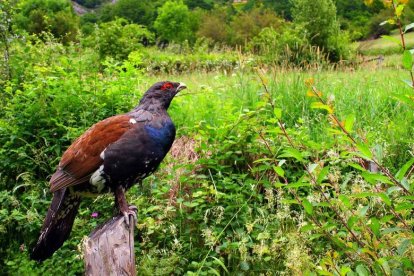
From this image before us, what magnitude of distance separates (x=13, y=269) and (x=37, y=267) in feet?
0.79

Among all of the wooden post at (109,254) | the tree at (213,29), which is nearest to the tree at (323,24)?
the wooden post at (109,254)

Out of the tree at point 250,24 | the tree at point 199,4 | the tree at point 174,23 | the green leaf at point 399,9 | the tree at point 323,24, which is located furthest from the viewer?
the tree at point 199,4

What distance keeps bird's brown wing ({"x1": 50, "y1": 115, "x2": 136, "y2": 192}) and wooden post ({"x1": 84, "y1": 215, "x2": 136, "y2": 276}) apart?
19.4 inches

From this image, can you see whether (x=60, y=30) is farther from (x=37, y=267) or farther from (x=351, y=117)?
(x=351, y=117)

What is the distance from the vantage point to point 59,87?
16.7 feet

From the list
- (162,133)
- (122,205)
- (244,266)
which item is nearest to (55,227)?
(122,205)

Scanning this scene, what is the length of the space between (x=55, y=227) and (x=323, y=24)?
1645cm

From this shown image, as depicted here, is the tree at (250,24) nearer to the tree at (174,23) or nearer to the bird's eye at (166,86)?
the tree at (174,23)

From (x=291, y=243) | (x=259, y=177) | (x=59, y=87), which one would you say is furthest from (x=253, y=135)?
(x=59, y=87)

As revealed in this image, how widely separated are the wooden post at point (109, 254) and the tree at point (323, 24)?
567 inches

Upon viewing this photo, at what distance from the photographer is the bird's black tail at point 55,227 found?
3184 mm

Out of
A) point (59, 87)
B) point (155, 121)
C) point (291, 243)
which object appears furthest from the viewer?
point (59, 87)

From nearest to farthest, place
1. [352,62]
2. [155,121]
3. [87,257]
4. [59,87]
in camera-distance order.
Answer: [87,257] → [155,121] → [59,87] → [352,62]

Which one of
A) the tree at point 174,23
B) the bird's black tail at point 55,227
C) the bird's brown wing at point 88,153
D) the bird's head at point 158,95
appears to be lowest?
the tree at point 174,23
